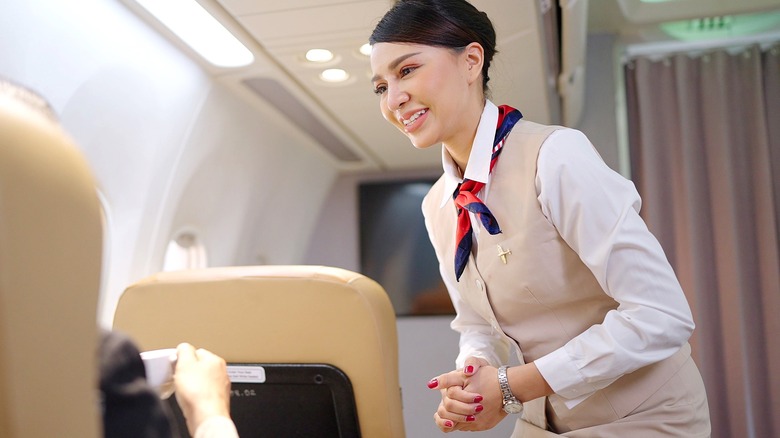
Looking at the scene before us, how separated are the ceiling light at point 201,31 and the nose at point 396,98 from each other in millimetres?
1283

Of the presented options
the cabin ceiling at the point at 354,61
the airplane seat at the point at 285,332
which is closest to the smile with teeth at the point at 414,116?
the airplane seat at the point at 285,332

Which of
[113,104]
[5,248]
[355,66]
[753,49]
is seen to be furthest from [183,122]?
[753,49]

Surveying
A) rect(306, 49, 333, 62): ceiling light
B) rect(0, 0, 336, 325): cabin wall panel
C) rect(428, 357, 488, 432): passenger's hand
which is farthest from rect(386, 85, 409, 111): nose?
rect(306, 49, 333, 62): ceiling light

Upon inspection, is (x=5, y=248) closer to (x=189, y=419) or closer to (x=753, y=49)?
(x=189, y=419)

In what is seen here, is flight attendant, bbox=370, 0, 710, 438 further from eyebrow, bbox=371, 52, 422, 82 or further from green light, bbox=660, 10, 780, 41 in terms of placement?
green light, bbox=660, 10, 780, 41

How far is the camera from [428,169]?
5746 mm

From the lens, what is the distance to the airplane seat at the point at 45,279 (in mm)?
630

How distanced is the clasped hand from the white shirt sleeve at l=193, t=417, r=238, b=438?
71cm

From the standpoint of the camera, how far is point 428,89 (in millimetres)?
1767

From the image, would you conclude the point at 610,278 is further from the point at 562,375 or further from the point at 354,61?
the point at 354,61

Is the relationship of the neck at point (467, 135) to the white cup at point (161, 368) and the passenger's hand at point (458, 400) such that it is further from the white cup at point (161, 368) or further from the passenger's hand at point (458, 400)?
the white cup at point (161, 368)

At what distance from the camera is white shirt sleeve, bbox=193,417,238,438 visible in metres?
1.03

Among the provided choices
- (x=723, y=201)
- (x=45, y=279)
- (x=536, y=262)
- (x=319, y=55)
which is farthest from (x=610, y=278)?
(x=723, y=201)

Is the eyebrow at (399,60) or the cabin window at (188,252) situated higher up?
the eyebrow at (399,60)
